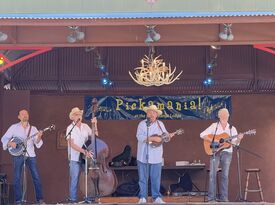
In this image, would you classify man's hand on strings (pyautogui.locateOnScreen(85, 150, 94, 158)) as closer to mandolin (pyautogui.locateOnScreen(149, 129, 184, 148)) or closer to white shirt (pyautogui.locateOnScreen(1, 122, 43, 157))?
mandolin (pyautogui.locateOnScreen(149, 129, 184, 148))

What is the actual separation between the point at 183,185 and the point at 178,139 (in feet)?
4.83

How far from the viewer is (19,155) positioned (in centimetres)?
1154

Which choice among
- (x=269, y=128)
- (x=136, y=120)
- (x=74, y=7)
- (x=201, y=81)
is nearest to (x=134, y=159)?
(x=136, y=120)

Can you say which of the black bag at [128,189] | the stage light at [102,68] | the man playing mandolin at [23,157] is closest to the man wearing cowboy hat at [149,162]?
the man playing mandolin at [23,157]

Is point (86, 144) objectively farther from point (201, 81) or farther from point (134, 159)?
point (201, 81)

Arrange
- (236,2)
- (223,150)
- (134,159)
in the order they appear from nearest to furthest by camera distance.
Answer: (236,2), (223,150), (134,159)

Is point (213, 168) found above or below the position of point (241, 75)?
below

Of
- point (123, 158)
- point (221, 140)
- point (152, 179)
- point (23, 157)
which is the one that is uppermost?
point (221, 140)

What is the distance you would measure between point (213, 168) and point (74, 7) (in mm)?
3818

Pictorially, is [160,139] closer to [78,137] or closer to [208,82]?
[78,137]

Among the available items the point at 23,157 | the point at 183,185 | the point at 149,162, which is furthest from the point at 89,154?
the point at 183,185

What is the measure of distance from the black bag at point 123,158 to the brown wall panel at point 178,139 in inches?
23.6

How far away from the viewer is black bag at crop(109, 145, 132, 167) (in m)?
14.9

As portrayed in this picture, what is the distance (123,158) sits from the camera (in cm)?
1512
